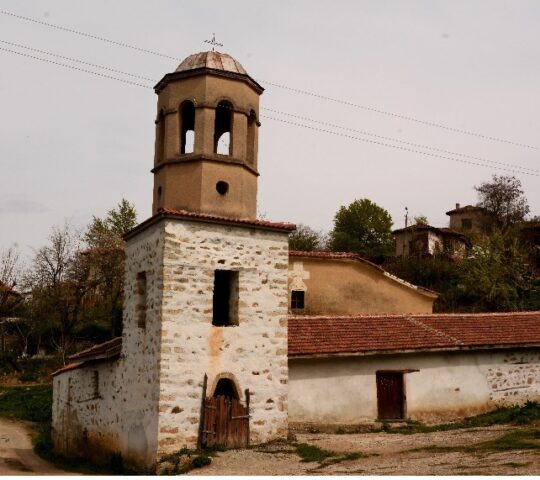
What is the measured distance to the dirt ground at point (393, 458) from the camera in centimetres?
1145

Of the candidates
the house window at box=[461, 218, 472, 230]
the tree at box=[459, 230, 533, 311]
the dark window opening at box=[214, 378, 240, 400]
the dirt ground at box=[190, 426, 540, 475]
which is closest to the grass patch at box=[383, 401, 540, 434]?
the dirt ground at box=[190, 426, 540, 475]

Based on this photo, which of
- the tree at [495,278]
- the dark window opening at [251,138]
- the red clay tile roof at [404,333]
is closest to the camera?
the dark window opening at [251,138]

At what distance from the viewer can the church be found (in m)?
14.8

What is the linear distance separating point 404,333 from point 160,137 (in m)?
9.10

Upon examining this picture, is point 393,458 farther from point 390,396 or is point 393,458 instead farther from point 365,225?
point 365,225

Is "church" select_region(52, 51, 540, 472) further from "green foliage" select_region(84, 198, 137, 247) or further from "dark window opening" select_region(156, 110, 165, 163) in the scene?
"green foliage" select_region(84, 198, 137, 247)

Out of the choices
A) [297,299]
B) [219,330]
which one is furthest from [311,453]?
[297,299]

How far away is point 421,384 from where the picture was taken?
1908 cm

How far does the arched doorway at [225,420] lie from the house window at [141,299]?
2410mm

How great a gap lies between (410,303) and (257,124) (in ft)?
39.8

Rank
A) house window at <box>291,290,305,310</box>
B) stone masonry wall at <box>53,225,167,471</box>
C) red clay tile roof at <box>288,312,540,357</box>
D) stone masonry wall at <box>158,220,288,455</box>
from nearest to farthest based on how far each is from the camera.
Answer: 1. stone masonry wall at <box>158,220,288,455</box>
2. stone masonry wall at <box>53,225,167,471</box>
3. red clay tile roof at <box>288,312,540,357</box>
4. house window at <box>291,290,305,310</box>

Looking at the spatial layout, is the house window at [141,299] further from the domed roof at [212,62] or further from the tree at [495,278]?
the tree at [495,278]

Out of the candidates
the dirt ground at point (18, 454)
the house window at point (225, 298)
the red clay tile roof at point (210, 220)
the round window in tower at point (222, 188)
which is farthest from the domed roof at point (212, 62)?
the dirt ground at point (18, 454)

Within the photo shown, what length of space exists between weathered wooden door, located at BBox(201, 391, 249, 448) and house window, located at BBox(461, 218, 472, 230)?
1994 inches
